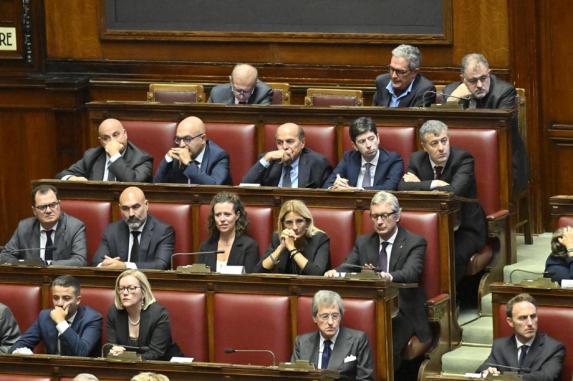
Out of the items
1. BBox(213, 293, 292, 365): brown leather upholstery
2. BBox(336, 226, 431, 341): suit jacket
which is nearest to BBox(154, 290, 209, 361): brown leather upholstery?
BBox(213, 293, 292, 365): brown leather upholstery

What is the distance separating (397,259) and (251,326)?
50 centimetres

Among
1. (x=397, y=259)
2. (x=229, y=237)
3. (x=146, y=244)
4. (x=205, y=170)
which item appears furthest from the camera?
(x=205, y=170)

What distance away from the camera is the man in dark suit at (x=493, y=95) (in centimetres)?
561

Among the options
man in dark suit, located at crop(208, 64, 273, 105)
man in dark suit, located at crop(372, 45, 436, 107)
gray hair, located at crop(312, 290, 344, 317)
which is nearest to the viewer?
gray hair, located at crop(312, 290, 344, 317)

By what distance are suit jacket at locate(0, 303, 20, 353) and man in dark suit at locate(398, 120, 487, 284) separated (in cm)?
132

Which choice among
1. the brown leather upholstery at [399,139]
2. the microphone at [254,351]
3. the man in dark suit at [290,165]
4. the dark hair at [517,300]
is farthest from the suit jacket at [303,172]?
the dark hair at [517,300]

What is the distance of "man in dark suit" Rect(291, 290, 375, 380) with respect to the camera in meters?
4.62

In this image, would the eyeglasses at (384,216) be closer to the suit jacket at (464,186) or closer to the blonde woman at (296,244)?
the blonde woman at (296,244)

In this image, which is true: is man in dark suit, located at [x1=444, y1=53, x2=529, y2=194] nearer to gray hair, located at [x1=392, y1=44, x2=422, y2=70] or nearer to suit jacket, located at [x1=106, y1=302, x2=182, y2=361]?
gray hair, located at [x1=392, y1=44, x2=422, y2=70]

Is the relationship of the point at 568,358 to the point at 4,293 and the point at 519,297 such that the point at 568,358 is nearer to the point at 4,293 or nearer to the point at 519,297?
the point at 519,297

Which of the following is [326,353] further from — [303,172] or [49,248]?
[49,248]

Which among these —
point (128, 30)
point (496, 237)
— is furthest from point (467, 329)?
point (128, 30)

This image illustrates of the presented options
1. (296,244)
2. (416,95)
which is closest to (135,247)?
(296,244)

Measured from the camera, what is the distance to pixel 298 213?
5.07 m
